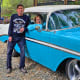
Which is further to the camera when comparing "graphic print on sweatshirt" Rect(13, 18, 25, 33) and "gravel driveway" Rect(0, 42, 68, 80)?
"graphic print on sweatshirt" Rect(13, 18, 25, 33)

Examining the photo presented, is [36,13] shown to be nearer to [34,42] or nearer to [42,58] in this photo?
[34,42]

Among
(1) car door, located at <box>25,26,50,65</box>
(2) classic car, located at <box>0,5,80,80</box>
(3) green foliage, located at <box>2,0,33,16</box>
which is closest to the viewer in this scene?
(2) classic car, located at <box>0,5,80,80</box>

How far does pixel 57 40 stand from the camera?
3686 mm

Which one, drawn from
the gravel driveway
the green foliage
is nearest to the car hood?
the gravel driveway

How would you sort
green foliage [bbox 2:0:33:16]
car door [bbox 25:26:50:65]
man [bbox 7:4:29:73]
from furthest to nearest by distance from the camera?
green foliage [bbox 2:0:33:16] → man [bbox 7:4:29:73] → car door [bbox 25:26:50:65]

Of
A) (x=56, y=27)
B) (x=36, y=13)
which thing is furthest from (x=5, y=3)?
(x=56, y=27)

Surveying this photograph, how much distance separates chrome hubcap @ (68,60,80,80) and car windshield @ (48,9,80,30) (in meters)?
0.97

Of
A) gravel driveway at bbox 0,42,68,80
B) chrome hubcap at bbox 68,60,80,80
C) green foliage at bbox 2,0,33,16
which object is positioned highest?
green foliage at bbox 2,0,33,16

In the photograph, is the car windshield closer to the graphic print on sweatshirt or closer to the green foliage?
the graphic print on sweatshirt

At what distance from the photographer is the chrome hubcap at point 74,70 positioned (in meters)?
3.57

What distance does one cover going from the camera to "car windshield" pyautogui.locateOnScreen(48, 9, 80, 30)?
416 centimetres

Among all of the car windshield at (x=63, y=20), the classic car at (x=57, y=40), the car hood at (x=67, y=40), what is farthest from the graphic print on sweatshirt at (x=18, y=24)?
the car hood at (x=67, y=40)

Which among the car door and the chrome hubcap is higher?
the car door

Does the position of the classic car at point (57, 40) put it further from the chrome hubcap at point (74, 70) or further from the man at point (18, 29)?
the man at point (18, 29)
